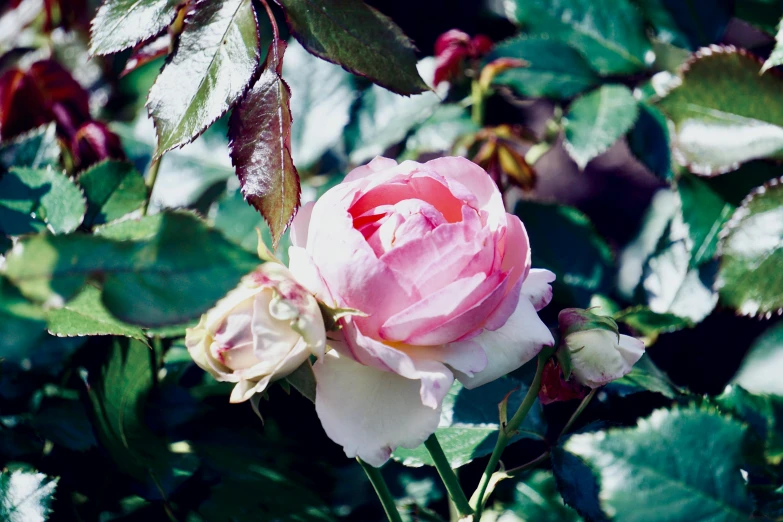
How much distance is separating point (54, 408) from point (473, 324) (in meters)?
0.41

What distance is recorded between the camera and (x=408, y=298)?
1.11 feet

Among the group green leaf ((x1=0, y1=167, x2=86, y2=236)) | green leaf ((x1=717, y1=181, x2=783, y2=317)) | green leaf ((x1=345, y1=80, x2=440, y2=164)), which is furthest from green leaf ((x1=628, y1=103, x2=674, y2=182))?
green leaf ((x1=0, y1=167, x2=86, y2=236))

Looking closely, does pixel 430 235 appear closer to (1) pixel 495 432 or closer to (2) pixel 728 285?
(1) pixel 495 432

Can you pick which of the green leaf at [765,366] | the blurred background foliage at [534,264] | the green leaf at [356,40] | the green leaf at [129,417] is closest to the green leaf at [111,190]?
the blurred background foliage at [534,264]

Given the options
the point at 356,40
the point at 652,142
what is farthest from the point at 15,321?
the point at 652,142

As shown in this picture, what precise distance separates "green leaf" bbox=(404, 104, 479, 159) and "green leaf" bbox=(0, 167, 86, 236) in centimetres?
39

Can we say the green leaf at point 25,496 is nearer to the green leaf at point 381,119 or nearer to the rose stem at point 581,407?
the rose stem at point 581,407

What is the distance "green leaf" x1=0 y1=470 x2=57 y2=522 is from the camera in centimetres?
46

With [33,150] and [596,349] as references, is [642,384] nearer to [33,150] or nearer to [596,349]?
[596,349]

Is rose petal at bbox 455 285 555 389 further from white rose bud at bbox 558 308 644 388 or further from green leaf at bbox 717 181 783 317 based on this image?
green leaf at bbox 717 181 783 317

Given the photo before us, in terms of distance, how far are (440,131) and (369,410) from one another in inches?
20.3

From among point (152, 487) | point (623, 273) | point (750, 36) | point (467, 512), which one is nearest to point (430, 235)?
point (467, 512)

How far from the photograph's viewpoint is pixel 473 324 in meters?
0.34

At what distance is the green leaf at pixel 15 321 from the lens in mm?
281
